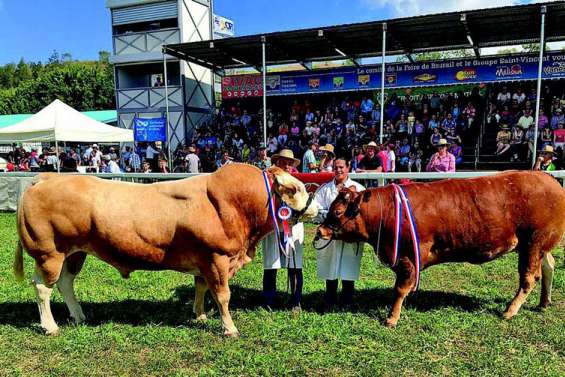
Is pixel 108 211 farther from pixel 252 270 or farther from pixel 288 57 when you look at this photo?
pixel 288 57

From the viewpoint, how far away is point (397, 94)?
21016 millimetres

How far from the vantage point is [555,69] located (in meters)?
17.6

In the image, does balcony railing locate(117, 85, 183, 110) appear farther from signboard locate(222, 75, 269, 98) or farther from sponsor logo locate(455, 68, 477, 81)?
sponsor logo locate(455, 68, 477, 81)

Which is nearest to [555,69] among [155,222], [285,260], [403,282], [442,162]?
[442,162]

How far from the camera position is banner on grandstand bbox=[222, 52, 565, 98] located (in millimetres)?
18109

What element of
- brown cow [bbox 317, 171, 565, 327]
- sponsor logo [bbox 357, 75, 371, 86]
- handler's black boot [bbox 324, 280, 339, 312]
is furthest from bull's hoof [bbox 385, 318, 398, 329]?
sponsor logo [bbox 357, 75, 371, 86]

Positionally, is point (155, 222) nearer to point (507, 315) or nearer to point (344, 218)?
point (344, 218)

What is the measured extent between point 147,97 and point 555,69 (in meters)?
19.0

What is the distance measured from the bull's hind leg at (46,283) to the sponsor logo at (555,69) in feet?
61.8

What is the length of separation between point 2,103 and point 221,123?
4049 centimetres

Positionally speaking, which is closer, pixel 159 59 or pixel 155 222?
pixel 155 222

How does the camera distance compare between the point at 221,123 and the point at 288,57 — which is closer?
the point at 288,57

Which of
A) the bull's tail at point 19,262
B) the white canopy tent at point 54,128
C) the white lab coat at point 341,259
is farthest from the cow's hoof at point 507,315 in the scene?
the white canopy tent at point 54,128

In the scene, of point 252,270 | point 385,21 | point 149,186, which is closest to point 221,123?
point 385,21
